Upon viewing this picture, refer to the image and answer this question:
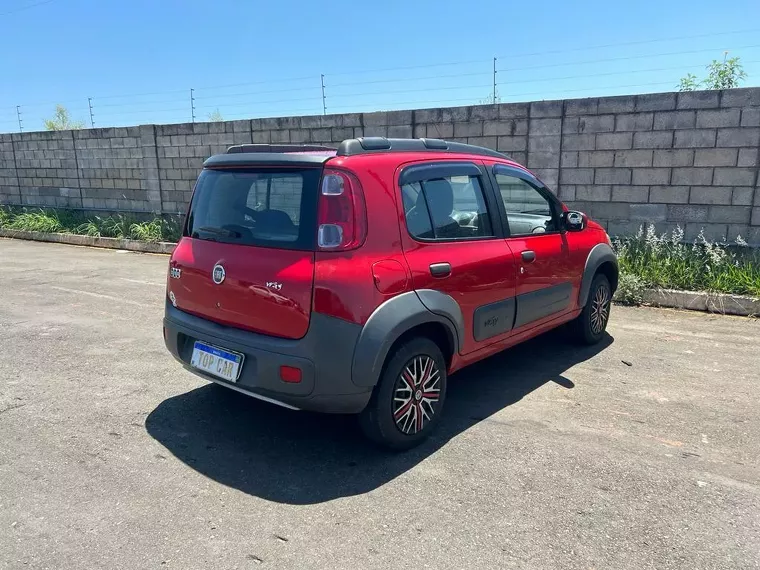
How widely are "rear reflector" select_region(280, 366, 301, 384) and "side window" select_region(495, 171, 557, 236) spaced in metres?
1.99

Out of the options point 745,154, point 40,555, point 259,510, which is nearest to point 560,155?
point 745,154

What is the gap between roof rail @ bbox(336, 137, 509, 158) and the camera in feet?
10.9

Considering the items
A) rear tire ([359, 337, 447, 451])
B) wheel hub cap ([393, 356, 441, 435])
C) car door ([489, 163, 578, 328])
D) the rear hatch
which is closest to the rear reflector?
the rear hatch

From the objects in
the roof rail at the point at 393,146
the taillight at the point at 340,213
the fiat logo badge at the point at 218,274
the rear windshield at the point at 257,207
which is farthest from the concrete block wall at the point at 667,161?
the fiat logo badge at the point at 218,274

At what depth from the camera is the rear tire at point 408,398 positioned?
3.31 metres

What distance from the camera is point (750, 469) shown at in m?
3.26

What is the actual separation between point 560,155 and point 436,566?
266 inches

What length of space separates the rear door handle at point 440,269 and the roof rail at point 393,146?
0.77 meters

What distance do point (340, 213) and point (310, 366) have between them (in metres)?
0.84

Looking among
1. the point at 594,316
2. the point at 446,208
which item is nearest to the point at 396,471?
the point at 446,208

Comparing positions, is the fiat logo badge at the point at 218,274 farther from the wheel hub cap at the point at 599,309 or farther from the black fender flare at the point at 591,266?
the wheel hub cap at the point at 599,309

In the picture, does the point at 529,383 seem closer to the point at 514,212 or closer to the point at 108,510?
the point at 514,212

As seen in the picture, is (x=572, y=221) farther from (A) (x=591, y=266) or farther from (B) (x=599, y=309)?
(B) (x=599, y=309)

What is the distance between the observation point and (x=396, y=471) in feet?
10.8
